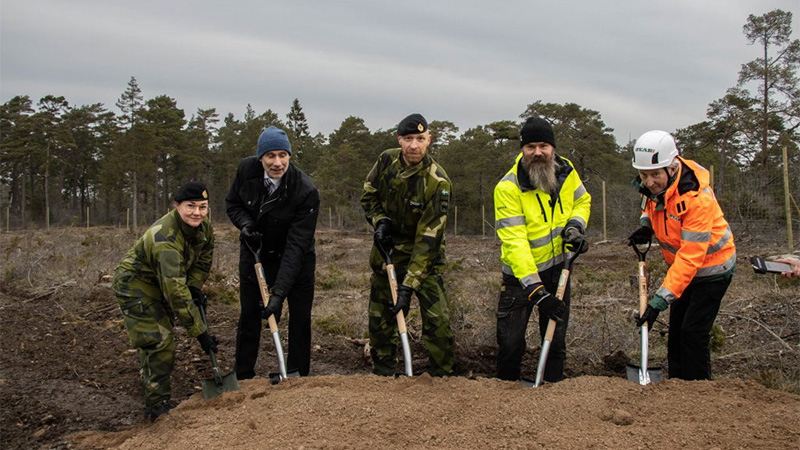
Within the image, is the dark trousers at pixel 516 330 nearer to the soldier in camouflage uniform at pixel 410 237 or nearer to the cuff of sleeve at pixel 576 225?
the cuff of sleeve at pixel 576 225

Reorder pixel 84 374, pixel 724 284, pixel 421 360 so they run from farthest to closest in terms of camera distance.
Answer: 1. pixel 421 360
2. pixel 84 374
3. pixel 724 284

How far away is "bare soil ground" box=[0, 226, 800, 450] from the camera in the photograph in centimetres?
294

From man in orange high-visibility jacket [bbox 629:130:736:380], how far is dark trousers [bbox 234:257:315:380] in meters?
2.59

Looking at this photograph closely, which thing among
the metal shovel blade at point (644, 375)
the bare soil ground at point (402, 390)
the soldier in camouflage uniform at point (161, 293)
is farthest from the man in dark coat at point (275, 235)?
the metal shovel blade at point (644, 375)

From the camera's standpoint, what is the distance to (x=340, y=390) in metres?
3.64

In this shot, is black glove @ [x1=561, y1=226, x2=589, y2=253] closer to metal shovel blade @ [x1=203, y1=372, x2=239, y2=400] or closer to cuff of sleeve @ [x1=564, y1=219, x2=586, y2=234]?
cuff of sleeve @ [x1=564, y1=219, x2=586, y2=234]

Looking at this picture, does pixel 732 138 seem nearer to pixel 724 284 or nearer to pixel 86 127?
pixel 724 284

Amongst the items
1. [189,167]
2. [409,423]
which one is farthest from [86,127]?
[409,423]

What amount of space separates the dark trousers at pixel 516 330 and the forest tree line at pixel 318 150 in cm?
1007

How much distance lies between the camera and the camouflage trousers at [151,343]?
4.34 m

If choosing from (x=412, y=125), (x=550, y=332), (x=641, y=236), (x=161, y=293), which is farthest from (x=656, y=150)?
(x=161, y=293)

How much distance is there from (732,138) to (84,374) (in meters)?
22.9

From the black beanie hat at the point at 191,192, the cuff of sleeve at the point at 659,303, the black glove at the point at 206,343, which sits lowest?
the black glove at the point at 206,343

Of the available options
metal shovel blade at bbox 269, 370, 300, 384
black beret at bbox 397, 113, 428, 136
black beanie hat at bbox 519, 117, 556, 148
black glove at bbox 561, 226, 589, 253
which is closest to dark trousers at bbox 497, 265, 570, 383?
black glove at bbox 561, 226, 589, 253
